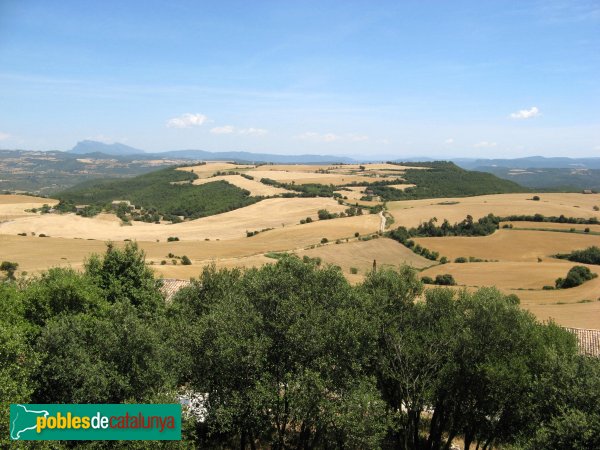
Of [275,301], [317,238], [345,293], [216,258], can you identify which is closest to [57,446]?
[275,301]

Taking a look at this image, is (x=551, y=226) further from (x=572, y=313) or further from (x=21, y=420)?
(x=21, y=420)

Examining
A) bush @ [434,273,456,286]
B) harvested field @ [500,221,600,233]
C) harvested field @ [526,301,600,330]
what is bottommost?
bush @ [434,273,456,286]

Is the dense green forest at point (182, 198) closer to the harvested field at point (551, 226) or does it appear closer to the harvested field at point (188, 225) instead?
the harvested field at point (188, 225)

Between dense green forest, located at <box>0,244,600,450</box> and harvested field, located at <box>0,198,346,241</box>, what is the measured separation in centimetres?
8170

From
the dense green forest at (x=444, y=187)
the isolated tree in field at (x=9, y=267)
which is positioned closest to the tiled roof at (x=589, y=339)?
the isolated tree in field at (x=9, y=267)

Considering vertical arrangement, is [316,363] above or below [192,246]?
above

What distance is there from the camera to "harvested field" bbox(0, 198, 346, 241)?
9914cm

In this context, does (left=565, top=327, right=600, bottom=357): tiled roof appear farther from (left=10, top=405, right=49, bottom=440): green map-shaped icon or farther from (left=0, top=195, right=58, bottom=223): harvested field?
(left=0, top=195, right=58, bottom=223): harvested field

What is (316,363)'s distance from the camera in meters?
17.0

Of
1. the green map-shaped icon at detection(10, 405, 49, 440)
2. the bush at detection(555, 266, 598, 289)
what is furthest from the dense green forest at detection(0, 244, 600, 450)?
the bush at detection(555, 266, 598, 289)

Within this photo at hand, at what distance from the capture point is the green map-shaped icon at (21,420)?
45.6 ft

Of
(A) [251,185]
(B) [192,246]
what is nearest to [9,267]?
(B) [192,246]

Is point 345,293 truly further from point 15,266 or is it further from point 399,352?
point 15,266

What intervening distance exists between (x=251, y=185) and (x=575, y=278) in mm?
129118
